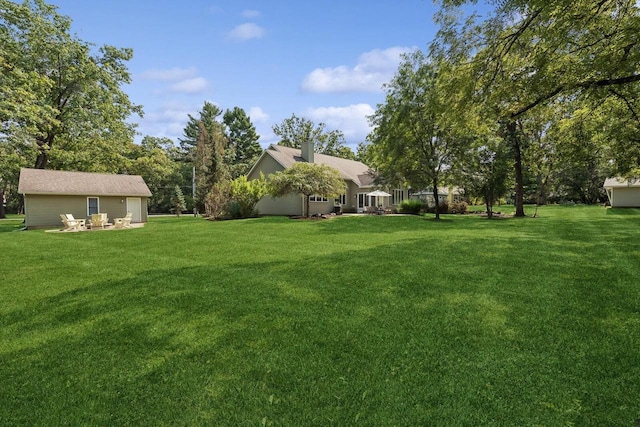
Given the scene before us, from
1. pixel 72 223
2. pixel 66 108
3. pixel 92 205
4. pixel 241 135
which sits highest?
pixel 241 135

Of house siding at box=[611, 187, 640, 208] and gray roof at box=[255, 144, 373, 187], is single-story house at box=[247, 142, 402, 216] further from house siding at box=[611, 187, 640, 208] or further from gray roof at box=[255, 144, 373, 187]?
house siding at box=[611, 187, 640, 208]

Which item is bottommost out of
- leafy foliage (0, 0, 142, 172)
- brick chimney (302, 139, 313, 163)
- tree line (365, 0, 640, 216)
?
tree line (365, 0, 640, 216)

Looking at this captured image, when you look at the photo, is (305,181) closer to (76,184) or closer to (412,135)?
(412,135)

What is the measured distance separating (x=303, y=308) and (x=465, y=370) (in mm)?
2320

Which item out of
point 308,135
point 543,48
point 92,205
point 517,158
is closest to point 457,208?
point 517,158

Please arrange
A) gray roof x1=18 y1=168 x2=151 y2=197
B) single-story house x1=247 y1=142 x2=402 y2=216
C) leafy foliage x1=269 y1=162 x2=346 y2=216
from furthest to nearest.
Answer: single-story house x1=247 y1=142 x2=402 y2=216, leafy foliage x1=269 y1=162 x2=346 y2=216, gray roof x1=18 y1=168 x2=151 y2=197

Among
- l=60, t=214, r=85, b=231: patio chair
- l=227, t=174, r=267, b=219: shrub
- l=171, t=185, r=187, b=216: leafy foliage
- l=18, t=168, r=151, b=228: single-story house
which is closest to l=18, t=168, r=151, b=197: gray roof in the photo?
l=18, t=168, r=151, b=228: single-story house

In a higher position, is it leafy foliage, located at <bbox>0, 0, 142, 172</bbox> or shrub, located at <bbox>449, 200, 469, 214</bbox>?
leafy foliage, located at <bbox>0, 0, 142, 172</bbox>

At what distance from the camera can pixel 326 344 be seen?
369 cm

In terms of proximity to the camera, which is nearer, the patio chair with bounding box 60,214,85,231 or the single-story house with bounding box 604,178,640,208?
the patio chair with bounding box 60,214,85,231

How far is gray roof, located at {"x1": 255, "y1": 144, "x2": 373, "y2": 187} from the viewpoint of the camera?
90.2ft

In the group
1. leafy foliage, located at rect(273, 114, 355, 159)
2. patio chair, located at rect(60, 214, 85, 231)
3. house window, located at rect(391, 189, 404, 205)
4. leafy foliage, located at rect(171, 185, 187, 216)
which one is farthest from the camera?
leafy foliage, located at rect(273, 114, 355, 159)

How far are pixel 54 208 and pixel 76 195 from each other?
139 cm

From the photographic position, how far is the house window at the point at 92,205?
22.3m
